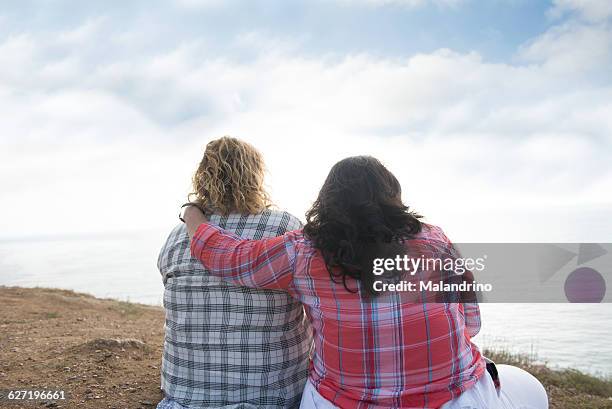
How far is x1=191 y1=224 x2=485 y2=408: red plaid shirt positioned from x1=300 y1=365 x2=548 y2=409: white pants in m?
0.04

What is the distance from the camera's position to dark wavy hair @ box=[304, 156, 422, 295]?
246cm

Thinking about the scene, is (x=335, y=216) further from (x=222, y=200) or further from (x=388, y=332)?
(x=222, y=200)

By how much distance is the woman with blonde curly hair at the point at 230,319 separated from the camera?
3.05m

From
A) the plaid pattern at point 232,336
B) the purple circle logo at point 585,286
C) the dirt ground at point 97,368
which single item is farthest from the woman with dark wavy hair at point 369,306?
the purple circle logo at point 585,286

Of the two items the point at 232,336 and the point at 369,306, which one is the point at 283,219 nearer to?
the point at 232,336

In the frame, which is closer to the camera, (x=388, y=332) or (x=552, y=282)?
(x=388, y=332)

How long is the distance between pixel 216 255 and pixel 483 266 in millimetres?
1451

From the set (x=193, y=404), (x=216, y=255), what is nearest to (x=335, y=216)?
(x=216, y=255)

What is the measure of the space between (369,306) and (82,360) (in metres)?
3.23

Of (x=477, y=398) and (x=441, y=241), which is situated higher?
(x=441, y=241)

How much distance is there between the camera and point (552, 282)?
6176 mm

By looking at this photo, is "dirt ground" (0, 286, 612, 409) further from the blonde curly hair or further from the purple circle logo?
the blonde curly hair

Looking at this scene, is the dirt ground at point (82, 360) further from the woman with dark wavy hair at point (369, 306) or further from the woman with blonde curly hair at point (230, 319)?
the woman with dark wavy hair at point (369, 306)

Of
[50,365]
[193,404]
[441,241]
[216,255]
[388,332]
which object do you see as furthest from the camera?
[50,365]
